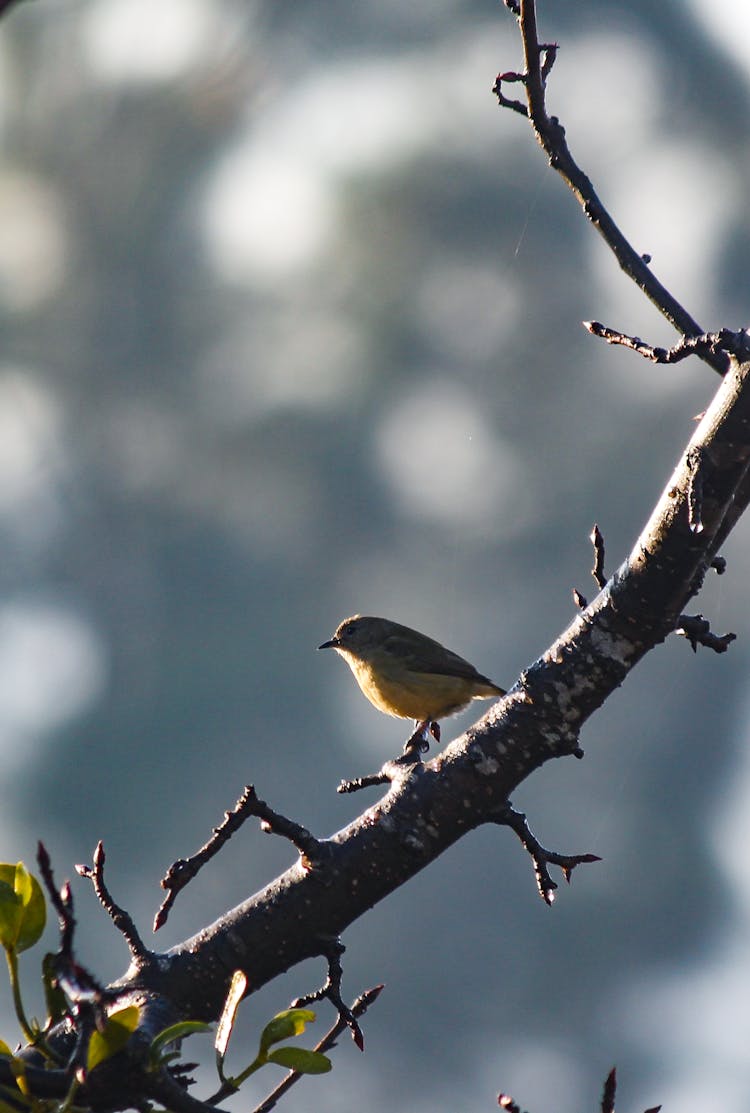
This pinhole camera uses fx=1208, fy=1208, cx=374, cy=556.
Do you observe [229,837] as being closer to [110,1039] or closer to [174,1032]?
[174,1032]

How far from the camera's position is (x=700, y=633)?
3148 millimetres

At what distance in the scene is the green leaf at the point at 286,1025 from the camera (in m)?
1.94

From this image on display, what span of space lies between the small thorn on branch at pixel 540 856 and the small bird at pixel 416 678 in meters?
4.19

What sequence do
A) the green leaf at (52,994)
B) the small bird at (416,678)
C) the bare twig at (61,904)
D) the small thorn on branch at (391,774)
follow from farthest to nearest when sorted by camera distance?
1. the small bird at (416,678)
2. the small thorn on branch at (391,774)
3. the green leaf at (52,994)
4. the bare twig at (61,904)

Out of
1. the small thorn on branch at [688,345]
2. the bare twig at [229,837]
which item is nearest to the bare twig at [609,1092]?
the bare twig at [229,837]

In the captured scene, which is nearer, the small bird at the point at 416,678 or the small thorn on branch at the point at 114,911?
the small thorn on branch at the point at 114,911

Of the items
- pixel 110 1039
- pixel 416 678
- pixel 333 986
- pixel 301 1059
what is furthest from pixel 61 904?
pixel 416 678

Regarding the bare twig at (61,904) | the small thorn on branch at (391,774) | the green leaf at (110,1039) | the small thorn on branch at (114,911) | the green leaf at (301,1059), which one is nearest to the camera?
the bare twig at (61,904)

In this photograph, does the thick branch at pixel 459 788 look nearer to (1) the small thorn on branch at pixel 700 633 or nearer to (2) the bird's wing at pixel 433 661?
(1) the small thorn on branch at pixel 700 633

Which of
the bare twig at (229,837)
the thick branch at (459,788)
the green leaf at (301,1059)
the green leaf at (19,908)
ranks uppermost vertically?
the bare twig at (229,837)

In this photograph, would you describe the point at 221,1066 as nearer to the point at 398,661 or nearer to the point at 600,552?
the point at 600,552

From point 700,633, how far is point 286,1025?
1646 mm

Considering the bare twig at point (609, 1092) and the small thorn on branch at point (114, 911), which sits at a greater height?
the small thorn on branch at point (114, 911)

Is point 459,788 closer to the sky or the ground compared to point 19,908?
closer to the sky
